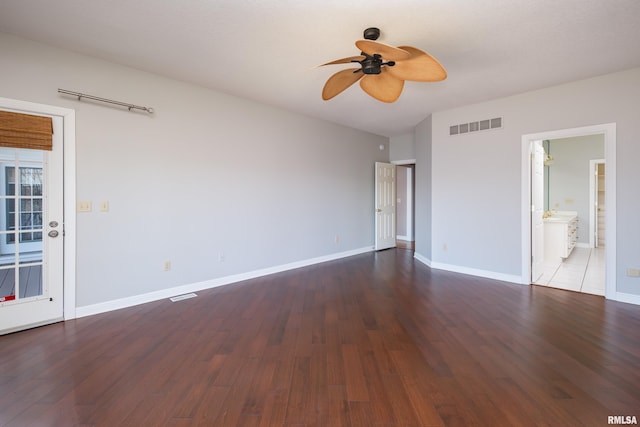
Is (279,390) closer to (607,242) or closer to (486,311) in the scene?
(486,311)

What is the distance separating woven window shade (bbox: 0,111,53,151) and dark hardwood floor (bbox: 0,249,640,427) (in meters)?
1.74

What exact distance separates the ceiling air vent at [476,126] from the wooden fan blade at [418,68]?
253 centimetres

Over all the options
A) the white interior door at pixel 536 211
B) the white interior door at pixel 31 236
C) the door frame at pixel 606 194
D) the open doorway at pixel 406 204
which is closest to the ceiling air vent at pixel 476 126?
the door frame at pixel 606 194

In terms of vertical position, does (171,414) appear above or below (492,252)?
below

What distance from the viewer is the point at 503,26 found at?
248cm

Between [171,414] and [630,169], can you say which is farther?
[630,169]

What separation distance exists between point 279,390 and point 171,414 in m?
0.62

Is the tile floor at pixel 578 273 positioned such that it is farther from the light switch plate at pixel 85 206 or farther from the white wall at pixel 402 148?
the light switch plate at pixel 85 206

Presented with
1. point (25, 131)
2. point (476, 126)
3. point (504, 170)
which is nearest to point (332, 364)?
point (25, 131)

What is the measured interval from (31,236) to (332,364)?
10.1 feet

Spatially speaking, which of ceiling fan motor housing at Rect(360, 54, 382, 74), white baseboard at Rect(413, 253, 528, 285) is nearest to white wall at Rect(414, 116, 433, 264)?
white baseboard at Rect(413, 253, 528, 285)

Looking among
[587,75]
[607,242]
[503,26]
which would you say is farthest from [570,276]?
[503,26]

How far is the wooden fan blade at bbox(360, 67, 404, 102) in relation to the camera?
2665 mm

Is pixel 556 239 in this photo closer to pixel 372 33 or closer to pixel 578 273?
pixel 578 273
